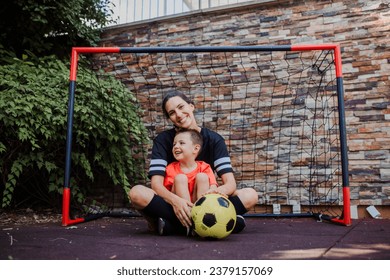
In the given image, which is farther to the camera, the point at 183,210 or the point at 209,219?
the point at 183,210

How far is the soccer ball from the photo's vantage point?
6.10 feet

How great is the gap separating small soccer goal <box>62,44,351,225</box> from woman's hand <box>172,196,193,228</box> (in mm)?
1344

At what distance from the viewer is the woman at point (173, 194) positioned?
2.08m

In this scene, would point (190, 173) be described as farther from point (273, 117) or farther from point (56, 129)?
point (273, 117)

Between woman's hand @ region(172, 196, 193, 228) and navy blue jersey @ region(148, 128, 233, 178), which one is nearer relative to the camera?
woman's hand @ region(172, 196, 193, 228)

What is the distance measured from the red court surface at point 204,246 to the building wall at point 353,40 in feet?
3.19

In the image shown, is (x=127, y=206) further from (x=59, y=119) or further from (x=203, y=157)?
(x=203, y=157)

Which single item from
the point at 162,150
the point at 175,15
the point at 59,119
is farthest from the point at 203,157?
the point at 175,15

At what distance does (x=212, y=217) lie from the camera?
186cm

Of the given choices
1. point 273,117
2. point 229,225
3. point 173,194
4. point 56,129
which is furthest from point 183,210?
point 273,117

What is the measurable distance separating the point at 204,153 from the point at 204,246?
82cm

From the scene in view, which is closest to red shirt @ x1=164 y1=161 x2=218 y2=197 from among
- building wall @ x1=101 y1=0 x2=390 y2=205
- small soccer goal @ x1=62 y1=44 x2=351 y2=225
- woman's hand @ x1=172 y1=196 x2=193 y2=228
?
woman's hand @ x1=172 y1=196 x2=193 y2=228

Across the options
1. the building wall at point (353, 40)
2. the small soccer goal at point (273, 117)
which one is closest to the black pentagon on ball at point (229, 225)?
the small soccer goal at point (273, 117)

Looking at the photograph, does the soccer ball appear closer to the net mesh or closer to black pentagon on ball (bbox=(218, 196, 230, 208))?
black pentagon on ball (bbox=(218, 196, 230, 208))
